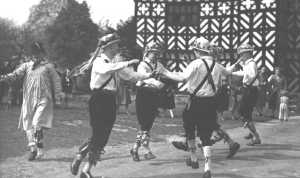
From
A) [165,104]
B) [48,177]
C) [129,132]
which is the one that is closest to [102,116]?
[48,177]

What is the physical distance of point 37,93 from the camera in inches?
295

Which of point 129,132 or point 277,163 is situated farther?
point 129,132

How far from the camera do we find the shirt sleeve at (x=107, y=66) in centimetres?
546

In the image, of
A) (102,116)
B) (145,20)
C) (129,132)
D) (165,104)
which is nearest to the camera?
(102,116)

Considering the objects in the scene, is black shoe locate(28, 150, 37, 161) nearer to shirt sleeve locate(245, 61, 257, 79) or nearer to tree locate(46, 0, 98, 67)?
shirt sleeve locate(245, 61, 257, 79)

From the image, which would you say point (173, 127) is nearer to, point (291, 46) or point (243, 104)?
point (243, 104)

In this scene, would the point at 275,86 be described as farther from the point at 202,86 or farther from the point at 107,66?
the point at 107,66

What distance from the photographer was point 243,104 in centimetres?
900

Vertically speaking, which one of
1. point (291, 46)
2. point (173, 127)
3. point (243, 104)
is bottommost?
point (173, 127)

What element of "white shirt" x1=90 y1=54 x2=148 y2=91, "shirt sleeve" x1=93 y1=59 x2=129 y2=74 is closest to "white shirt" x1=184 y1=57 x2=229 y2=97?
"white shirt" x1=90 y1=54 x2=148 y2=91

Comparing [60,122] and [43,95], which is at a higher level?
[43,95]

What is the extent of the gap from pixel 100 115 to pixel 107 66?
590mm

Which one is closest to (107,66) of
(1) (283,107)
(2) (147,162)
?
(2) (147,162)

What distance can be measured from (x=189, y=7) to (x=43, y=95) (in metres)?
15.8
